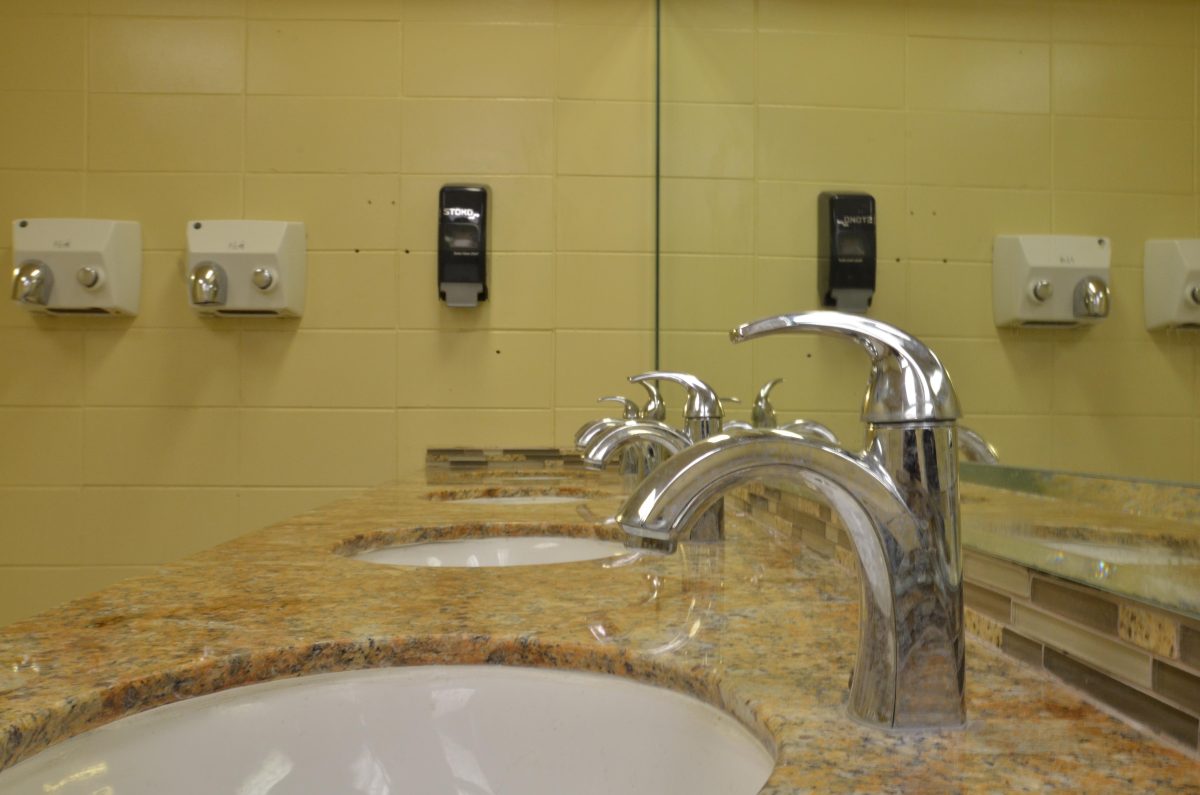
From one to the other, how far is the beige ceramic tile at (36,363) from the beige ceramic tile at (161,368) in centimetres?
4

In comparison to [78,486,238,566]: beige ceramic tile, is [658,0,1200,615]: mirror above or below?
above

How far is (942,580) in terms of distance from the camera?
1.53 feet

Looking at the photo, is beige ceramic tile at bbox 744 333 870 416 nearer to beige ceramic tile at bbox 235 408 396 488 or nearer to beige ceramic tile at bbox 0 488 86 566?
beige ceramic tile at bbox 235 408 396 488

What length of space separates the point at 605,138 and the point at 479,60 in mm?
372

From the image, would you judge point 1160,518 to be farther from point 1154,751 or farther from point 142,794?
point 142,794

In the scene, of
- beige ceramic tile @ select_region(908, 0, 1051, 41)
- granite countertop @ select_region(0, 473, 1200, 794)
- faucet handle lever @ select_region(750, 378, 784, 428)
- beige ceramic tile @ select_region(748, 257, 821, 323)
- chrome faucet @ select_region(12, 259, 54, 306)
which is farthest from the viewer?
chrome faucet @ select_region(12, 259, 54, 306)

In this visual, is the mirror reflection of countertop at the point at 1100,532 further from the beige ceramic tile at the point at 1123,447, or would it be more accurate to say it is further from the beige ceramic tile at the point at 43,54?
the beige ceramic tile at the point at 43,54

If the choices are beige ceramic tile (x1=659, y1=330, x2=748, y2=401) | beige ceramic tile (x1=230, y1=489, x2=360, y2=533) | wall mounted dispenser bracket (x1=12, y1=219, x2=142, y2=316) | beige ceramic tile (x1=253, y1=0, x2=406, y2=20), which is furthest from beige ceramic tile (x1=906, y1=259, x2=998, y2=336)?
wall mounted dispenser bracket (x1=12, y1=219, x2=142, y2=316)

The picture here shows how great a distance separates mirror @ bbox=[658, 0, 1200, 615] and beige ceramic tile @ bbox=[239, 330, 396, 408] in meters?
1.24

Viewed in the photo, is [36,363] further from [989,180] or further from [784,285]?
[989,180]

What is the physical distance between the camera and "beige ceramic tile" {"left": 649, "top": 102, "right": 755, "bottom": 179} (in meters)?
1.52

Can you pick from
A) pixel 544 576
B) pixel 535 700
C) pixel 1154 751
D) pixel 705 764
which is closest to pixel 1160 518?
pixel 1154 751

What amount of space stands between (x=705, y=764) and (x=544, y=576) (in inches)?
15.2

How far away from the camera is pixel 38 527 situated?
2.34m
